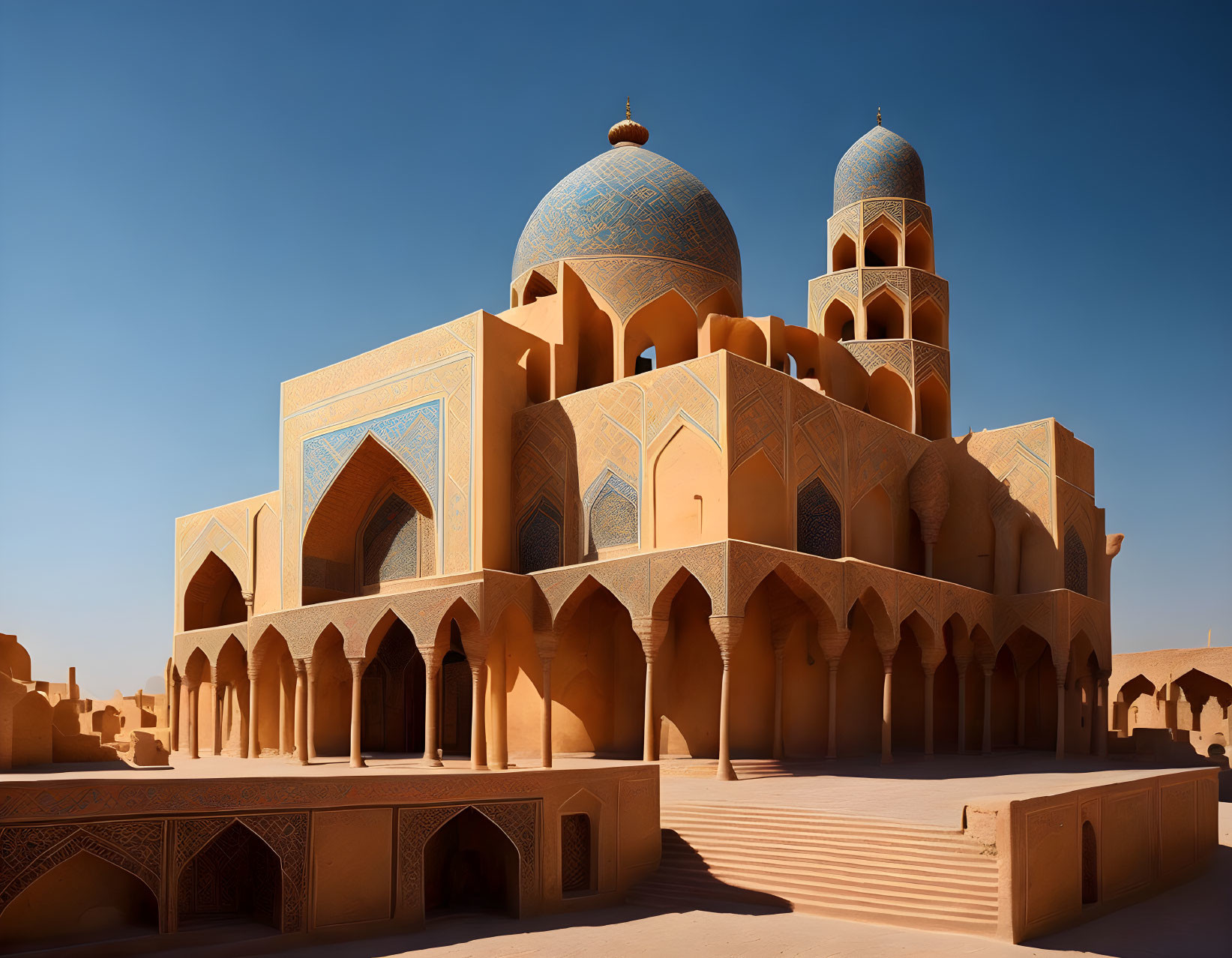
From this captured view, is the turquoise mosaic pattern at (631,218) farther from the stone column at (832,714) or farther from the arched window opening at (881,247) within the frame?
the stone column at (832,714)

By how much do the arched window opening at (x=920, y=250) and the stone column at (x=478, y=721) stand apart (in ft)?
42.6

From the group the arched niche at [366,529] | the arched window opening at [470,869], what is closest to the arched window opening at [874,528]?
the arched niche at [366,529]

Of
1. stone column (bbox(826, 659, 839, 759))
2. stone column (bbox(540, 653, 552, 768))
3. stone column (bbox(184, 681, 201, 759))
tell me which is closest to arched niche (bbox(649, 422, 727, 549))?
stone column (bbox(540, 653, 552, 768))

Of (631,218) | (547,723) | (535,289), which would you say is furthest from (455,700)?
(631,218)

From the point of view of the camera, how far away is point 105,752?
14281mm

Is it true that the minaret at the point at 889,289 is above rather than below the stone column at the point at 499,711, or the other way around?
above

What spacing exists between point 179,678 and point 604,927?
55.7 ft

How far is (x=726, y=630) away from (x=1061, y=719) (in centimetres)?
740

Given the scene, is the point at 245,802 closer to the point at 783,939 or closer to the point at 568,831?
the point at 568,831

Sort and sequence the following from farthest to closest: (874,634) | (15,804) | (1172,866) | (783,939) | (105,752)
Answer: (874,634)
(105,752)
(1172,866)
(783,939)
(15,804)

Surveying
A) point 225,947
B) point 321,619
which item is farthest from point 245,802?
point 321,619

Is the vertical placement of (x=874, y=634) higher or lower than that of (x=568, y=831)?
higher

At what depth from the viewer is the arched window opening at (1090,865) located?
1051 centimetres

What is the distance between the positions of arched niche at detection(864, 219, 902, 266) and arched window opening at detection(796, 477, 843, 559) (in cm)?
784
